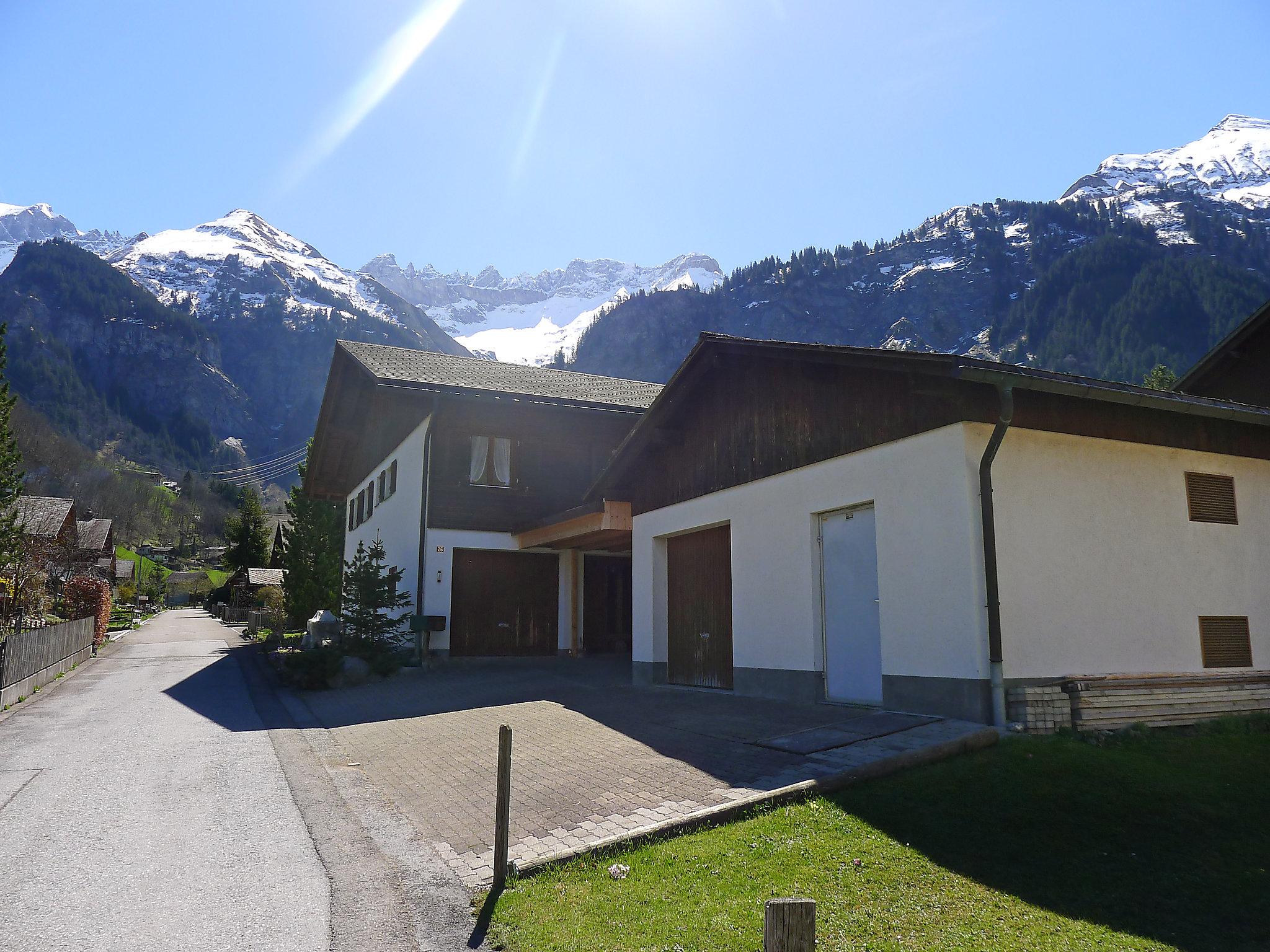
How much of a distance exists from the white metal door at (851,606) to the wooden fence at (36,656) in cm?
1326

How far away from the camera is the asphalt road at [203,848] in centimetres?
457

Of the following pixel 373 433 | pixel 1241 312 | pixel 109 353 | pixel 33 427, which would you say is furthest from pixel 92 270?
pixel 1241 312

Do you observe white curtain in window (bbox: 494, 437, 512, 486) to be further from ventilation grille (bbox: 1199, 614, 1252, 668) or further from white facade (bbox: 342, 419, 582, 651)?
ventilation grille (bbox: 1199, 614, 1252, 668)

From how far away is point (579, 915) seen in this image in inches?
182

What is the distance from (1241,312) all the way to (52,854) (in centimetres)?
10492

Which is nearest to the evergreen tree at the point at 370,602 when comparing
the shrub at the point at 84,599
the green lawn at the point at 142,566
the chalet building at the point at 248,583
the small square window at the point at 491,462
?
the small square window at the point at 491,462

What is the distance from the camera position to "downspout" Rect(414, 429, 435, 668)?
18266 mm

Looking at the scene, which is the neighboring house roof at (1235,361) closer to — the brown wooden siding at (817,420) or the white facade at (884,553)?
the brown wooden siding at (817,420)

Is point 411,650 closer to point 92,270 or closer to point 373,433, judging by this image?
point 373,433

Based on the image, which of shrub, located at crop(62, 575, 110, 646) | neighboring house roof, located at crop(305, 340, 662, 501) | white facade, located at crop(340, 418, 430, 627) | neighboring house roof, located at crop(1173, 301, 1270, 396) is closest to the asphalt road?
white facade, located at crop(340, 418, 430, 627)

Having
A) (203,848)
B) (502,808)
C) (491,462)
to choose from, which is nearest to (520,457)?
(491,462)

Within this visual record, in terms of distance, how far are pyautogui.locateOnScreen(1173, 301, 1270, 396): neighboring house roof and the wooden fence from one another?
Answer: 20857 mm

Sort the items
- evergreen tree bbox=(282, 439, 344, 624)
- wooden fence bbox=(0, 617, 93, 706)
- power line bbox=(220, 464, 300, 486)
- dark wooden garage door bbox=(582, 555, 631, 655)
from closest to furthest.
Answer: wooden fence bbox=(0, 617, 93, 706) < dark wooden garage door bbox=(582, 555, 631, 655) < evergreen tree bbox=(282, 439, 344, 624) < power line bbox=(220, 464, 300, 486)

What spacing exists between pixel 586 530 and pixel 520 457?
4.68 meters
